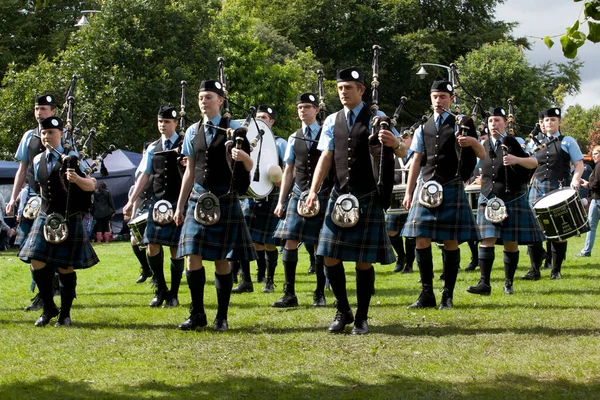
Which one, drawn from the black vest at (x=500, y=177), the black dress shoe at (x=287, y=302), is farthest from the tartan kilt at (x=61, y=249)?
the black vest at (x=500, y=177)

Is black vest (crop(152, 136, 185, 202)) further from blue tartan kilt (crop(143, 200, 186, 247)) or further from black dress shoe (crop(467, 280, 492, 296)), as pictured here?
black dress shoe (crop(467, 280, 492, 296))

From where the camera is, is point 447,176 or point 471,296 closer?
point 447,176

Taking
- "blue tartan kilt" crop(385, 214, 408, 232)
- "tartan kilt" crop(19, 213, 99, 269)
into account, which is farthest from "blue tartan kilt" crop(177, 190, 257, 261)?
"blue tartan kilt" crop(385, 214, 408, 232)

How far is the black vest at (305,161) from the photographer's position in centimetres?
854

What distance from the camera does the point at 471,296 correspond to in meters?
8.46

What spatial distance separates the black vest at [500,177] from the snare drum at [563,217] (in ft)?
3.55

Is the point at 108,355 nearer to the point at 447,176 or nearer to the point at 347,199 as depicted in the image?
the point at 347,199

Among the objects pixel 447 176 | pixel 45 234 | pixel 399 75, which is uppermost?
pixel 399 75

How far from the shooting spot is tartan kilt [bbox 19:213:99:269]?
720 centimetres

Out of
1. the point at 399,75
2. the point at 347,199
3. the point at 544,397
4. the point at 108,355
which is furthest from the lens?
the point at 399,75

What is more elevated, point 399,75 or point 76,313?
point 399,75

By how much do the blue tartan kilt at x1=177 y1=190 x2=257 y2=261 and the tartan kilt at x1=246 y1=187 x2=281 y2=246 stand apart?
281 cm

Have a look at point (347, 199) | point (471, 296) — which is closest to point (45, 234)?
point (347, 199)

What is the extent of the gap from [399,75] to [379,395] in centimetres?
4149
